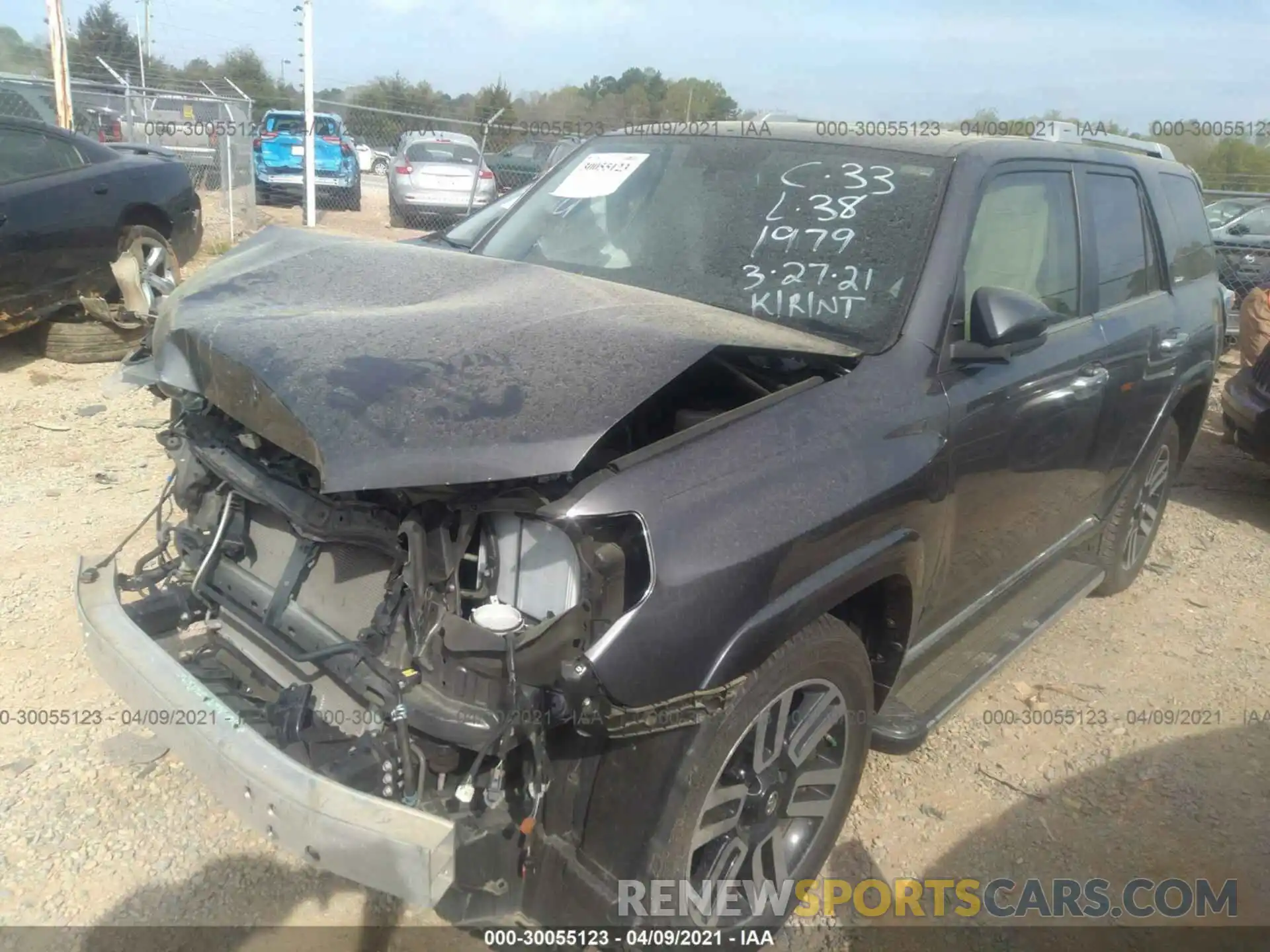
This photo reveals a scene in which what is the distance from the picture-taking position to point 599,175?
3555 mm

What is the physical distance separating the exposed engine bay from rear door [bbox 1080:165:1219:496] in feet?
5.95

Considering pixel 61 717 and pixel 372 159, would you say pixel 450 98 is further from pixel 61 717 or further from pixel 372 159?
pixel 61 717

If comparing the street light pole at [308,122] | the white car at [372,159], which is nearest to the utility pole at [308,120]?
the street light pole at [308,122]

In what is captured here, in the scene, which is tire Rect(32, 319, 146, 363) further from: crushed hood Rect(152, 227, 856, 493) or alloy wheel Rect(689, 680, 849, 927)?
alloy wheel Rect(689, 680, 849, 927)

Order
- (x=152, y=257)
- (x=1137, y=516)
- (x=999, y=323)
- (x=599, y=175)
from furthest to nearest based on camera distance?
(x=152, y=257)
(x=1137, y=516)
(x=599, y=175)
(x=999, y=323)

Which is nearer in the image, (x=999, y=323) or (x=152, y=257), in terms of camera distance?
(x=999, y=323)

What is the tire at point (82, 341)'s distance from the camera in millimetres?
7148

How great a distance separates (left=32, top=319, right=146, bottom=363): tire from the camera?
715 cm

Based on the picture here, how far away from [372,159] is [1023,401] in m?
26.4

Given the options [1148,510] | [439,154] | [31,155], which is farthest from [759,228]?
[439,154]

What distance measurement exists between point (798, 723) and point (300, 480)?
1397 millimetres

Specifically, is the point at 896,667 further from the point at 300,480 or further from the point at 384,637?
the point at 300,480

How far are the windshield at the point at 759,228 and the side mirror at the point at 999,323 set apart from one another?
0.68 ft

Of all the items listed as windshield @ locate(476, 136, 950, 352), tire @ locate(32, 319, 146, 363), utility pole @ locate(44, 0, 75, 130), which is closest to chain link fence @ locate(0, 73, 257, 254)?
utility pole @ locate(44, 0, 75, 130)
